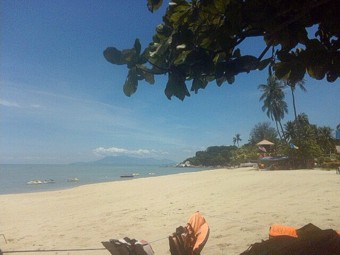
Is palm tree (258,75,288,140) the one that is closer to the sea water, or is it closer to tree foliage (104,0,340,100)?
the sea water

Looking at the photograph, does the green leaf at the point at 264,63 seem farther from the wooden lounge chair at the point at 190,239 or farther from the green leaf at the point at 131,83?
the wooden lounge chair at the point at 190,239

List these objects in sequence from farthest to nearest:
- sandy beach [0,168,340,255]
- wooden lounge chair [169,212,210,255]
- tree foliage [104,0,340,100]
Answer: sandy beach [0,168,340,255] < wooden lounge chair [169,212,210,255] < tree foliage [104,0,340,100]

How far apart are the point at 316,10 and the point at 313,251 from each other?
2081 millimetres

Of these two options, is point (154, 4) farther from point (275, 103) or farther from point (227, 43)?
point (275, 103)

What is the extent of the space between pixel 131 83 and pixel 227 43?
84cm

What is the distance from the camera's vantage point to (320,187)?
9078mm

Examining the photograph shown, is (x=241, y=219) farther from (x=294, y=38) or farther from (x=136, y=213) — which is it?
(x=294, y=38)

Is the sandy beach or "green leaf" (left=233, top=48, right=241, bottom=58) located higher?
"green leaf" (left=233, top=48, right=241, bottom=58)

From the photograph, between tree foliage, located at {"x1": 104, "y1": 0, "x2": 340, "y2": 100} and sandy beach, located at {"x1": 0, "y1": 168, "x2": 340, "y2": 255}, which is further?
sandy beach, located at {"x1": 0, "y1": 168, "x2": 340, "y2": 255}

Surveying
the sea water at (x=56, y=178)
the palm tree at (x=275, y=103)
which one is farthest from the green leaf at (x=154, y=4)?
the palm tree at (x=275, y=103)

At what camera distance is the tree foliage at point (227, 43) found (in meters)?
2.03

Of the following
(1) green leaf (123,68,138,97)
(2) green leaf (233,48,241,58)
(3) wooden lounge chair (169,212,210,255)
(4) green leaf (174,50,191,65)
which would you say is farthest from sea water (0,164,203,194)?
(2) green leaf (233,48,241,58)

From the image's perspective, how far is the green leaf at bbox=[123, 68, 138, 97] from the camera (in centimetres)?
210

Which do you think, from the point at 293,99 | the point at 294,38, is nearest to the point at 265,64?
the point at 294,38
